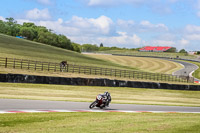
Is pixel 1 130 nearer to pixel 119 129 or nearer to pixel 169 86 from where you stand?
pixel 119 129

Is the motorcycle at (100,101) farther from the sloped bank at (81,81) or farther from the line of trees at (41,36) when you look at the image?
the line of trees at (41,36)

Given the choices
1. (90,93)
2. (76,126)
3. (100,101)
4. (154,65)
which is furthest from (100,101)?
(154,65)

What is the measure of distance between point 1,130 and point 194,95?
36833mm

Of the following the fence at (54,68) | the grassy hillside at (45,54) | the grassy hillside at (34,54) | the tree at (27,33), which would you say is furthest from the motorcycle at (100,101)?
the tree at (27,33)

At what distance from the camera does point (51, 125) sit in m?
11.1

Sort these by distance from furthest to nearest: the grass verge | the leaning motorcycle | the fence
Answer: the fence, the grass verge, the leaning motorcycle

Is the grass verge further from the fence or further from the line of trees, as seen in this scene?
the line of trees

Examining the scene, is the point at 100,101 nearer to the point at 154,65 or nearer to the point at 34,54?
the point at 34,54

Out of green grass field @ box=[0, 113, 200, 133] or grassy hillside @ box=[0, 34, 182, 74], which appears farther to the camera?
grassy hillside @ box=[0, 34, 182, 74]

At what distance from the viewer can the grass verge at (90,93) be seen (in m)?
26.5

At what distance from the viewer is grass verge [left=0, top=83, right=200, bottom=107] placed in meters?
26.5

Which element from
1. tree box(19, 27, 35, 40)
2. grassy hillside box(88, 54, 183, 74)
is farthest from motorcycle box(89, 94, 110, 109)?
tree box(19, 27, 35, 40)

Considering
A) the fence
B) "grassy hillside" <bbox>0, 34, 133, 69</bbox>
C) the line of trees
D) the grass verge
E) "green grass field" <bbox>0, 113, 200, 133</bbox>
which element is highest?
the line of trees

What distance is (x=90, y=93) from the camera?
111 ft
